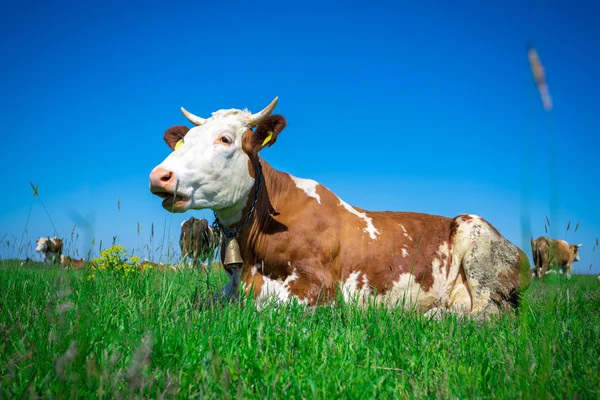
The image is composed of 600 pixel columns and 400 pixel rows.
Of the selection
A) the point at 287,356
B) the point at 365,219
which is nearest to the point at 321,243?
the point at 365,219

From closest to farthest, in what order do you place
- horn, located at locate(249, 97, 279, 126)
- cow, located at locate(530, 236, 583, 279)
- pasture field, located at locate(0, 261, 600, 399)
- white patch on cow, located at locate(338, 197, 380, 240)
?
pasture field, located at locate(0, 261, 600, 399), horn, located at locate(249, 97, 279, 126), white patch on cow, located at locate(338, 197, 380, 240), cow, located at locate(530, 236, 583, 279)

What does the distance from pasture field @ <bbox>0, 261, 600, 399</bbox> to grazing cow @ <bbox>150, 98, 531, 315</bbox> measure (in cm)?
112

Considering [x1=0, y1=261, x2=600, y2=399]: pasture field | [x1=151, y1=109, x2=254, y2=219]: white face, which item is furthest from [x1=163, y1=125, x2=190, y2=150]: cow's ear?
[x1=0, y1=261, x2=600, y2=399]: pasture field

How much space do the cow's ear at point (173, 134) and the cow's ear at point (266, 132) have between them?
1.19m

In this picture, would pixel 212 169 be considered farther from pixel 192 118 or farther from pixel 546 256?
pixel 546 256

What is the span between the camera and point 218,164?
16.4ft

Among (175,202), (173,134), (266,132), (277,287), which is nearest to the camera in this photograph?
(175,202)

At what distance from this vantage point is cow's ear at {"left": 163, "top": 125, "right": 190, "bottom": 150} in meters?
6.13

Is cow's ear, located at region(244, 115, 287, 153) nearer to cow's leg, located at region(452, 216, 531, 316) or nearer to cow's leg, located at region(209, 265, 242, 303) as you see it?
cow's leg, located at region(209, 265, 242, 303)

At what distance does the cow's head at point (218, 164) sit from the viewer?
464 cm

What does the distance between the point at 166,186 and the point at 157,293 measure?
1.22 metres

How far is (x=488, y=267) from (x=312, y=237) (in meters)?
2.31

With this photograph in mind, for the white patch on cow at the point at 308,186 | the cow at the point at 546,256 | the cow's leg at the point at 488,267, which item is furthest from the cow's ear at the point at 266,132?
the cow at the point at 546,256

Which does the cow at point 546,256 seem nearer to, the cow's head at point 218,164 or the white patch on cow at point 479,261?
the white patch on cow at point 479,261
